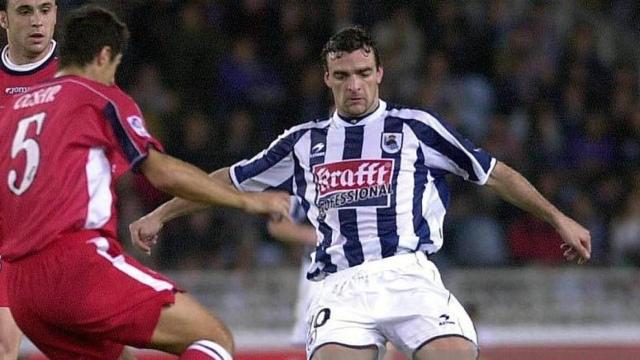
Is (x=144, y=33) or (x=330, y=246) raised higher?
(x=144, y=33)

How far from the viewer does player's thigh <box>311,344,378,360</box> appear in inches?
249

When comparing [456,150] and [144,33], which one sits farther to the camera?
[144,33]

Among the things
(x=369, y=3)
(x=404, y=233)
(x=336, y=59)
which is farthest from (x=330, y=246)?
(x=369, y=3)

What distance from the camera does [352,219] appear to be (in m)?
6.62

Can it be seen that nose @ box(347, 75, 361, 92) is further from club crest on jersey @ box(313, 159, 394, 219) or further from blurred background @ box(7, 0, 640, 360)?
blurred background @ box(7, 0, 640, 360)

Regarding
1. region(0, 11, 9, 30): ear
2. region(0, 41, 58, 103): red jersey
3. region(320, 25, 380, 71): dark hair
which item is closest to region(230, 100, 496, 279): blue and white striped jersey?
region(320, 25, 380, 71): dark hair

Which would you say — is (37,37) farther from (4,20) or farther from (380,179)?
(380,179)

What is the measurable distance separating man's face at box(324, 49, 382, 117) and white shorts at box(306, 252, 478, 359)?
71 centimetres

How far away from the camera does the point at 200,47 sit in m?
12.5

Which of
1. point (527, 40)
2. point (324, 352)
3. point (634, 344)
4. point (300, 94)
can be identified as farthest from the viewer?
point (527, 40)

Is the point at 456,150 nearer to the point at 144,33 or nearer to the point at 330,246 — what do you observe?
the point at 330,246

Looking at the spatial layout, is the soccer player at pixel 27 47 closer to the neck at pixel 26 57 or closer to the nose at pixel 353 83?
the neck at pixel 26 57

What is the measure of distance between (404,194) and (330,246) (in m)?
0.39

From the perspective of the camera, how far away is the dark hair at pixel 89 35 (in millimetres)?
5629
